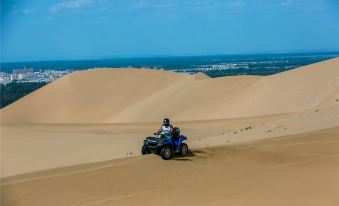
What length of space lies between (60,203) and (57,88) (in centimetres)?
4796

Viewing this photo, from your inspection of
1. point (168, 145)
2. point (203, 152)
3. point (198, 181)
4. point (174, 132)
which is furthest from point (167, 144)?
point (198, 181)

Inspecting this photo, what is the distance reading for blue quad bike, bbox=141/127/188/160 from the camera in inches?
463

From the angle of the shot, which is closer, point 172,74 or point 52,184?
point 52,184

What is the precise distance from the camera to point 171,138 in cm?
1227

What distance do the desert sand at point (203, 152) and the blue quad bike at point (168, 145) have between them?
28 centimetres

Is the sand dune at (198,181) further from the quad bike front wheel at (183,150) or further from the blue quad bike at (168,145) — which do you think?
the quad bike front wheel at (183,150)

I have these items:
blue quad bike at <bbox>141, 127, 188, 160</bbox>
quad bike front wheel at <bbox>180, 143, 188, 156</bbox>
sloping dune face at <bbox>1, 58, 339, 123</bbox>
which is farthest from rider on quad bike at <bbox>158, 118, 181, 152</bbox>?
sloping dune face at <bbox>1, 58, 339, 123</bbox>

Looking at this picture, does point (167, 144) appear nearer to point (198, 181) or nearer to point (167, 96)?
point (198, 181)

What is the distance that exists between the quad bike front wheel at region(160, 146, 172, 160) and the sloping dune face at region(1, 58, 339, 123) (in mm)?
19488

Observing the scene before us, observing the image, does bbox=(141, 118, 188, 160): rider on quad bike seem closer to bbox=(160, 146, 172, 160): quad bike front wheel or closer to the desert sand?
bbox=(160, 146, 172, 160): quad bike front wheel

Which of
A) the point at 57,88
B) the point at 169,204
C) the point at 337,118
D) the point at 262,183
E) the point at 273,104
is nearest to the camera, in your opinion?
the point at 169,204

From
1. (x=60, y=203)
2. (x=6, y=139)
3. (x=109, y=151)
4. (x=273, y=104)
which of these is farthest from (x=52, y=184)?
(x=273, y=104)

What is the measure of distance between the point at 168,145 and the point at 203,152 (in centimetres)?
97

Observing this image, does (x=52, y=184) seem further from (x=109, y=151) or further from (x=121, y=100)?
(x=121, y=100)
